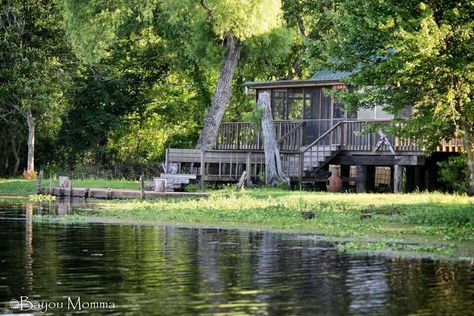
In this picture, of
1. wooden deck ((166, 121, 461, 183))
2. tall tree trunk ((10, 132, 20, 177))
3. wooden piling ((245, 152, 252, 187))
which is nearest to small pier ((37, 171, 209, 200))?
wooden deck ((166, 121, 461, 183))

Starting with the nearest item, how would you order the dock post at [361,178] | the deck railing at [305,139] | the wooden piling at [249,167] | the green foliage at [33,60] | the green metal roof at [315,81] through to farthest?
1. the deck railing at [305,139]
2. the dock post at [361,178]
3. the wooden piling at [249,167]
4. the green metal roof at [315,81]
5. the green foliage at [33,60]

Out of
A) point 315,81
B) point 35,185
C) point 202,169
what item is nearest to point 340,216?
point 202,169

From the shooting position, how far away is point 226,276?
18000 millimetres

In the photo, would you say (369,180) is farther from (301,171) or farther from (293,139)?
(293,139)

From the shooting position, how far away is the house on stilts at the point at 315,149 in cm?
4444

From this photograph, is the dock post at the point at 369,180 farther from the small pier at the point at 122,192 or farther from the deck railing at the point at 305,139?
the small pier at the point at 122,192

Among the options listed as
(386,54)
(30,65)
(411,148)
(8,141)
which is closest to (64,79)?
(30,65)

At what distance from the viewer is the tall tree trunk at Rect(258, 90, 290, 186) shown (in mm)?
46344

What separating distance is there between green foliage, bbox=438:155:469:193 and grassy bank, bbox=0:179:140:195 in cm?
1473

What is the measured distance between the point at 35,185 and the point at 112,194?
8.53 m

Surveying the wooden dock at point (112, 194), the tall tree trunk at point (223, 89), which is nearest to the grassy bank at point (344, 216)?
the wooden dock at point (112, 194)

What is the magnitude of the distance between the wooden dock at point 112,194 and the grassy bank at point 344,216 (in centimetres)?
370

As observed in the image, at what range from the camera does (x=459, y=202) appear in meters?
33.4

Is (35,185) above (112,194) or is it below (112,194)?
above
